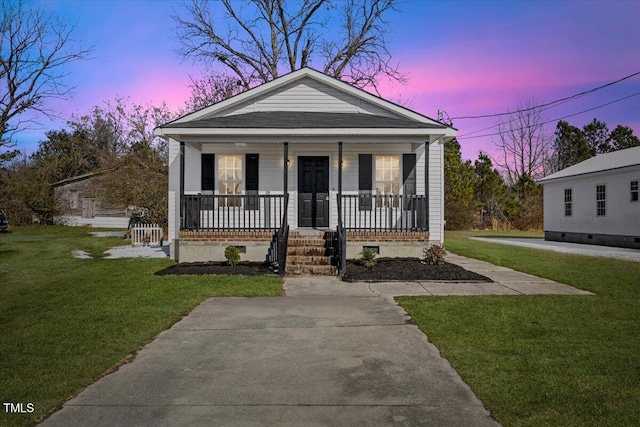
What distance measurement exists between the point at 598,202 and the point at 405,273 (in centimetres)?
1515

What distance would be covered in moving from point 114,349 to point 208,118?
Result: 9.82 metres

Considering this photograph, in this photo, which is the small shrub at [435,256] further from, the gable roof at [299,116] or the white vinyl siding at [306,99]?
the white vinyl siding at [306,99]

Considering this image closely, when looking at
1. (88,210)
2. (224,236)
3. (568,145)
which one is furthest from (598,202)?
(88,210)

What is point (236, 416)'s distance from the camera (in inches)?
124

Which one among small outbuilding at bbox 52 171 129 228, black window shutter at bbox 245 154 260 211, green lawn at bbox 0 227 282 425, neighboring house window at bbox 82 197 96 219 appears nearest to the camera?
green lawn at bbox 0 227 282 425

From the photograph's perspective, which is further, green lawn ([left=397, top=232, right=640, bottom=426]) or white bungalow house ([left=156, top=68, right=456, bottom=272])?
white bungalow house ([left=156, top=68, right=456, bottom=272])

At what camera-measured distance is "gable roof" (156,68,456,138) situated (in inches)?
468

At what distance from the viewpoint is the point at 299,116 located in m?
13.0

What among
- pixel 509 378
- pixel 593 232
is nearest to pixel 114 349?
pixel 509 378

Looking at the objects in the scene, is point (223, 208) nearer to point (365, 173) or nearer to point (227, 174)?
point (227, 174)

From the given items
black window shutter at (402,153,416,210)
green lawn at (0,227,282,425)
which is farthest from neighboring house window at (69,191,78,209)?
black window shutter at (402,153,416,210)

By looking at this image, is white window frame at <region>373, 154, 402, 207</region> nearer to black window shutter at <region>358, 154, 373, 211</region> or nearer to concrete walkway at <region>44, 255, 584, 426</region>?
black window shutter at <region>358, 154, 373, 211</region>

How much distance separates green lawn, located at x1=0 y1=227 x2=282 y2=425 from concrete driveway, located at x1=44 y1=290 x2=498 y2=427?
0.97 ft

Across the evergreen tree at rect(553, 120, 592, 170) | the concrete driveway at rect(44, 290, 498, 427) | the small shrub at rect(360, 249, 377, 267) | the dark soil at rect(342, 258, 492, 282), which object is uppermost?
the evergreen tree at rect(553, 120, 592, 170)
